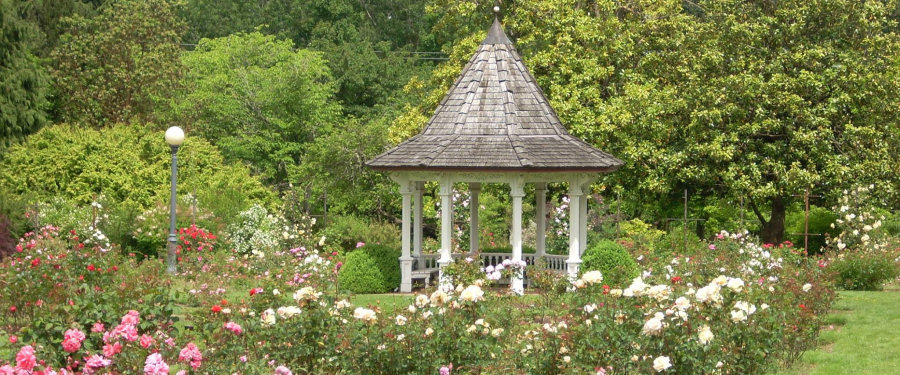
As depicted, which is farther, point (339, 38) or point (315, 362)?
point (339, 38)

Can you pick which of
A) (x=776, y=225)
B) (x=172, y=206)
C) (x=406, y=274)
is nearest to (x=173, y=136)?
(x=172, y=206)

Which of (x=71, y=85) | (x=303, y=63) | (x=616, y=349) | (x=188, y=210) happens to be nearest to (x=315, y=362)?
(x=616, y=349)

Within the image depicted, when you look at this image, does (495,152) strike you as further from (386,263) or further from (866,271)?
(866,271)

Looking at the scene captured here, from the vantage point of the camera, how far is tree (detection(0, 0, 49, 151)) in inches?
1176

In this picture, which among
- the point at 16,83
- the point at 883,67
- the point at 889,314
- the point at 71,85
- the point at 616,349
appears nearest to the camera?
the point at 616,349

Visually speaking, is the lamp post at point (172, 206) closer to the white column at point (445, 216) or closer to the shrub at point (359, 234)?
the white column at point (445, 216)

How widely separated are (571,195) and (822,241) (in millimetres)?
9841

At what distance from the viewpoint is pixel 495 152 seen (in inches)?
619

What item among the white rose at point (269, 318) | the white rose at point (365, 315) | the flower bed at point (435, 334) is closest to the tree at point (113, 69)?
the flower bed at point (435, 334)

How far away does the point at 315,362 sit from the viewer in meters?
8.23

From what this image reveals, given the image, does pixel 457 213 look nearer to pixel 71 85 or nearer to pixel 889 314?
pixel 889 314

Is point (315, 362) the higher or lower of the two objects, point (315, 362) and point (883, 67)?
the lower

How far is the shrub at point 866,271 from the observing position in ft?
54.6

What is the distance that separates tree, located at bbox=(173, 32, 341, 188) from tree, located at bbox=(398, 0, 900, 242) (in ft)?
30.8
